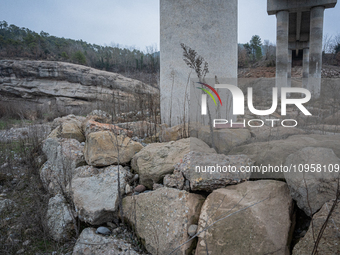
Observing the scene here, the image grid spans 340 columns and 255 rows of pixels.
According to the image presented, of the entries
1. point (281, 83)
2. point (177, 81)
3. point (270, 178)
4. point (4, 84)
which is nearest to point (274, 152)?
point (270, 178)

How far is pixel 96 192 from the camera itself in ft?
6.84

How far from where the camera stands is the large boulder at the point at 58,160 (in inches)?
97.9

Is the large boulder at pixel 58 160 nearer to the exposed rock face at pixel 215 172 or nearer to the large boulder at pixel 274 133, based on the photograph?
the exposed rock face at pixel 215 172

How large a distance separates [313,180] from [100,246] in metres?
1.63

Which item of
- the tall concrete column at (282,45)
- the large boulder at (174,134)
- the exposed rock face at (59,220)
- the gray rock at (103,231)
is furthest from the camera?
the tall concrete column at (282,45)

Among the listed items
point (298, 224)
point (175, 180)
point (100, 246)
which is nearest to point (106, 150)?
point (175, 180)

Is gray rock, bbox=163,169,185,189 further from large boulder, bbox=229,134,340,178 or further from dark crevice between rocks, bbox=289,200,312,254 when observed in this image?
dark crevice between rocks, bbox=289,200,312,254

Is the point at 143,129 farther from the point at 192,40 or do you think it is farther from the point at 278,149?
the point at 278,149

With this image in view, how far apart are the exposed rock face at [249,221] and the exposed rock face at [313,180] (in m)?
Result: 0.10

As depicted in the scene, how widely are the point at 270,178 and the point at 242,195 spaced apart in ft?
1.18

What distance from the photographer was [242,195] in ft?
5.46

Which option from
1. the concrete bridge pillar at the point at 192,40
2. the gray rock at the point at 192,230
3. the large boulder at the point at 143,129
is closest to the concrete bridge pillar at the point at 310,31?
the concrete bridge pillar at the point at 192,40

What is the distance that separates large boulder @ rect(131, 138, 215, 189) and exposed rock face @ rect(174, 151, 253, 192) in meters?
0.27

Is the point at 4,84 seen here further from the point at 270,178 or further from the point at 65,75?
the point at 270,178
